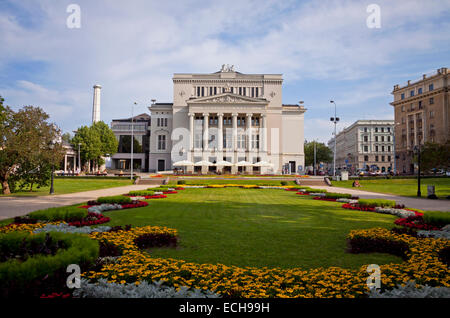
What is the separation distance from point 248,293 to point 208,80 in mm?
72224

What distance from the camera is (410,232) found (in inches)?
391

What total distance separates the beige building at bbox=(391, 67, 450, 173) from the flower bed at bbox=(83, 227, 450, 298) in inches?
3077

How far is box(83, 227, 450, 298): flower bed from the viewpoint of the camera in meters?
5.00

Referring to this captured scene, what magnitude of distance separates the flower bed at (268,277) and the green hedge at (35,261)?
1.68 feet

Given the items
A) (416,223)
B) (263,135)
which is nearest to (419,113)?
(263,135)

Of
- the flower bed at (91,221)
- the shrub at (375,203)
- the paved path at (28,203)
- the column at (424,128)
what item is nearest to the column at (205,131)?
the paved path at (28,203)

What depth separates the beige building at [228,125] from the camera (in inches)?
2574

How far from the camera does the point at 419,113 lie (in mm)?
79312

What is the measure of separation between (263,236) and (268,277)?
3900 millimetres

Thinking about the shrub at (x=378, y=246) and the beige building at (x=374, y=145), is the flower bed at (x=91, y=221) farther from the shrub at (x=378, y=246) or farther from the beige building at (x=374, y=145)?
the beige building at (x=374, y=145)

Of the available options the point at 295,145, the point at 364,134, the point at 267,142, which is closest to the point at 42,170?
the point at 267,142

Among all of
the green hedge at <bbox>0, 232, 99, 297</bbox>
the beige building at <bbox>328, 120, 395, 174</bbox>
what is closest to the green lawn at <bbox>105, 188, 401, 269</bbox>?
the green hedge at <bbox>0, 232, 99, 297</bbox>

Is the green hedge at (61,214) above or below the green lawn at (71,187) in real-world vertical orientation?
above
